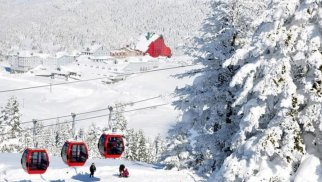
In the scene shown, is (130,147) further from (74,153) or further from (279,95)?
(279,95)

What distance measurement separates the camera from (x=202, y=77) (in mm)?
23188

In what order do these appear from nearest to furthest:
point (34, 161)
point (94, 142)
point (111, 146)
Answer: point (34, 161)
point (111, 146)
point (94, 142)

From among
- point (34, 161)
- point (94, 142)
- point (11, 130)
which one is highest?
point (11, 130)

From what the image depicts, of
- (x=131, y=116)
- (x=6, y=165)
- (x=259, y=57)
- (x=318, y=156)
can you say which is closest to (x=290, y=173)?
(x=318, y=156)

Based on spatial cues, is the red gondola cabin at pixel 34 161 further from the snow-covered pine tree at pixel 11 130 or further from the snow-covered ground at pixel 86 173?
the snow-covered pine tree at pixel 11 130

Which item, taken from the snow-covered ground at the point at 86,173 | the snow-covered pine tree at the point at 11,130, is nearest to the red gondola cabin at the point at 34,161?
the snow-covered ground at the point at 86,173

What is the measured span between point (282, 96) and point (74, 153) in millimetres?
21495

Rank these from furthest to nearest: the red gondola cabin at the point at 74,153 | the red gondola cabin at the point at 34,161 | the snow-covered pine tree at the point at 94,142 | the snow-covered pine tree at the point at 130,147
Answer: the snow-covered pine tree at the point at 94,142 < the snow-covered pine tree at the point at 130,147 < the red gondola cabin at the point at 74,153 < the red gondola cabin at the point at 34,161

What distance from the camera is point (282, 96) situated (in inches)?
507

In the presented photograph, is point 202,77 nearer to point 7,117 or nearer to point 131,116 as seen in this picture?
point 7,117

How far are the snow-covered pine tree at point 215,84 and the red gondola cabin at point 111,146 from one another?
34.8 feet

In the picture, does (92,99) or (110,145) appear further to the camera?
(92,99)

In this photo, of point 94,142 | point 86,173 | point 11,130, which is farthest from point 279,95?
point 94,142

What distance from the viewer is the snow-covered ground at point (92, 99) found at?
144750mm
